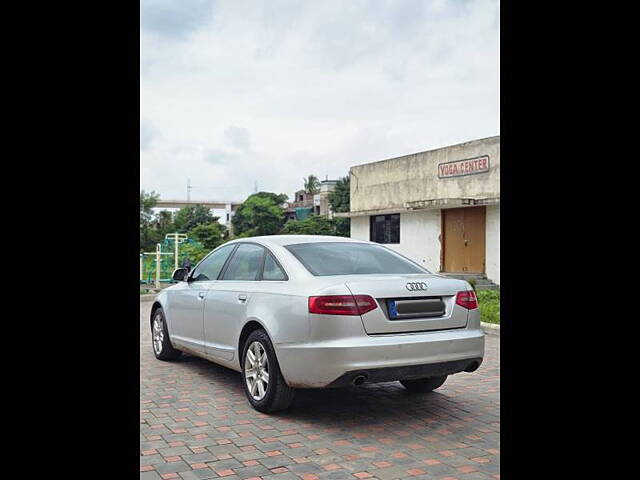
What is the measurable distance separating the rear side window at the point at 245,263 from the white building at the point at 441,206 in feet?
46.2

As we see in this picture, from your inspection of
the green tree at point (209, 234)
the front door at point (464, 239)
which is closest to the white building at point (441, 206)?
the front door at point (464, 239)

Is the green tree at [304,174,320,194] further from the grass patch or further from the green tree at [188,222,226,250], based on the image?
the grass patch

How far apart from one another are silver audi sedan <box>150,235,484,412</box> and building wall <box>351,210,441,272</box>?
17.0 meters

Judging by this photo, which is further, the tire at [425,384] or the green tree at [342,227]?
the green tree at [342,227]

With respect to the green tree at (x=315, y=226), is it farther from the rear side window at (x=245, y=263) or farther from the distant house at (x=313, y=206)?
the rear side window at (x=245, y=263)

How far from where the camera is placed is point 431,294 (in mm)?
5266

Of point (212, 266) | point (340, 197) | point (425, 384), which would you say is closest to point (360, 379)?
point (425, 384)

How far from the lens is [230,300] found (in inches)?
242

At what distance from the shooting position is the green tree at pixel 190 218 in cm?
5391

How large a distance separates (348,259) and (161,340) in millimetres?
3369

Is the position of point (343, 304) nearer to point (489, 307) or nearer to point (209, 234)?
point (489, 307)
